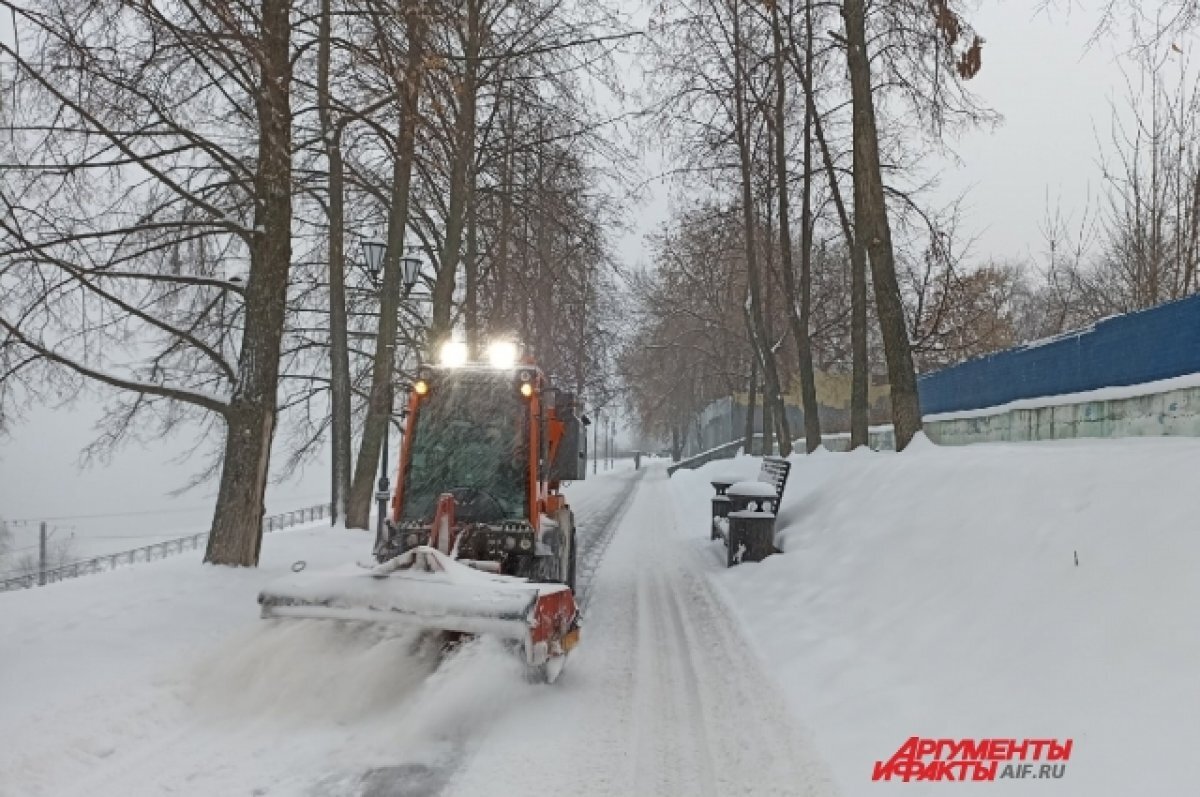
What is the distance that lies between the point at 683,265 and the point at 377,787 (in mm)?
25232

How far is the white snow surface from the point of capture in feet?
12.9

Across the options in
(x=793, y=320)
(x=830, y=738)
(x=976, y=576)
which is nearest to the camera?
(x=830, y=738)

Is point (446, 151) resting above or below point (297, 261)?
below

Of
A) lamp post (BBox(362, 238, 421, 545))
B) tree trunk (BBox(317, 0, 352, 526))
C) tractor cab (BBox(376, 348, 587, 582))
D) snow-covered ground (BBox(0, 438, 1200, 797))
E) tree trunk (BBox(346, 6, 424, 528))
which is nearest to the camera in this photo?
snow-covered ground (BBox(0, 438, 1200, 797))

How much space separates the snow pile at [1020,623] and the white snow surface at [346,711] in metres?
0.50

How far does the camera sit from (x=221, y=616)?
6898 millimetres

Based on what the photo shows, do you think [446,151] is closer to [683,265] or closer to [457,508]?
[457,508]

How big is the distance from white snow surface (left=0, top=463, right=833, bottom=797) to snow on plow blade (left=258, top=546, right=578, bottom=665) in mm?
328

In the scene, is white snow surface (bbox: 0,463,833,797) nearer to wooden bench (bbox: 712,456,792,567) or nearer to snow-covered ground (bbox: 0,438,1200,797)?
snow-covered ground (bbox: 0,438,1200,797)

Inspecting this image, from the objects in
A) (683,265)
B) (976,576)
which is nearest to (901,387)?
(976,576)

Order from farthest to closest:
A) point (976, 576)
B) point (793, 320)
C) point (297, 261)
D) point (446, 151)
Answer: point (793, 320) → point (297, 261) → point (446, 151) → point (976, 576)

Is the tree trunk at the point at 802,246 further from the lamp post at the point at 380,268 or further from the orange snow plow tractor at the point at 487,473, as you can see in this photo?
the orange snow plow tractor at the point at 487,473

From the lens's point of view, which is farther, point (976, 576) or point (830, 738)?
point (976, 576)

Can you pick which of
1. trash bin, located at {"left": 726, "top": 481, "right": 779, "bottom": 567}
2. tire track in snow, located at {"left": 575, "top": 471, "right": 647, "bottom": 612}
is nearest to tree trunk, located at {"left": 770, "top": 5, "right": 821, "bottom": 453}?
tire track in snow, located at {"left": 575, "top": 471, "right": 647, "bottom": 612}
